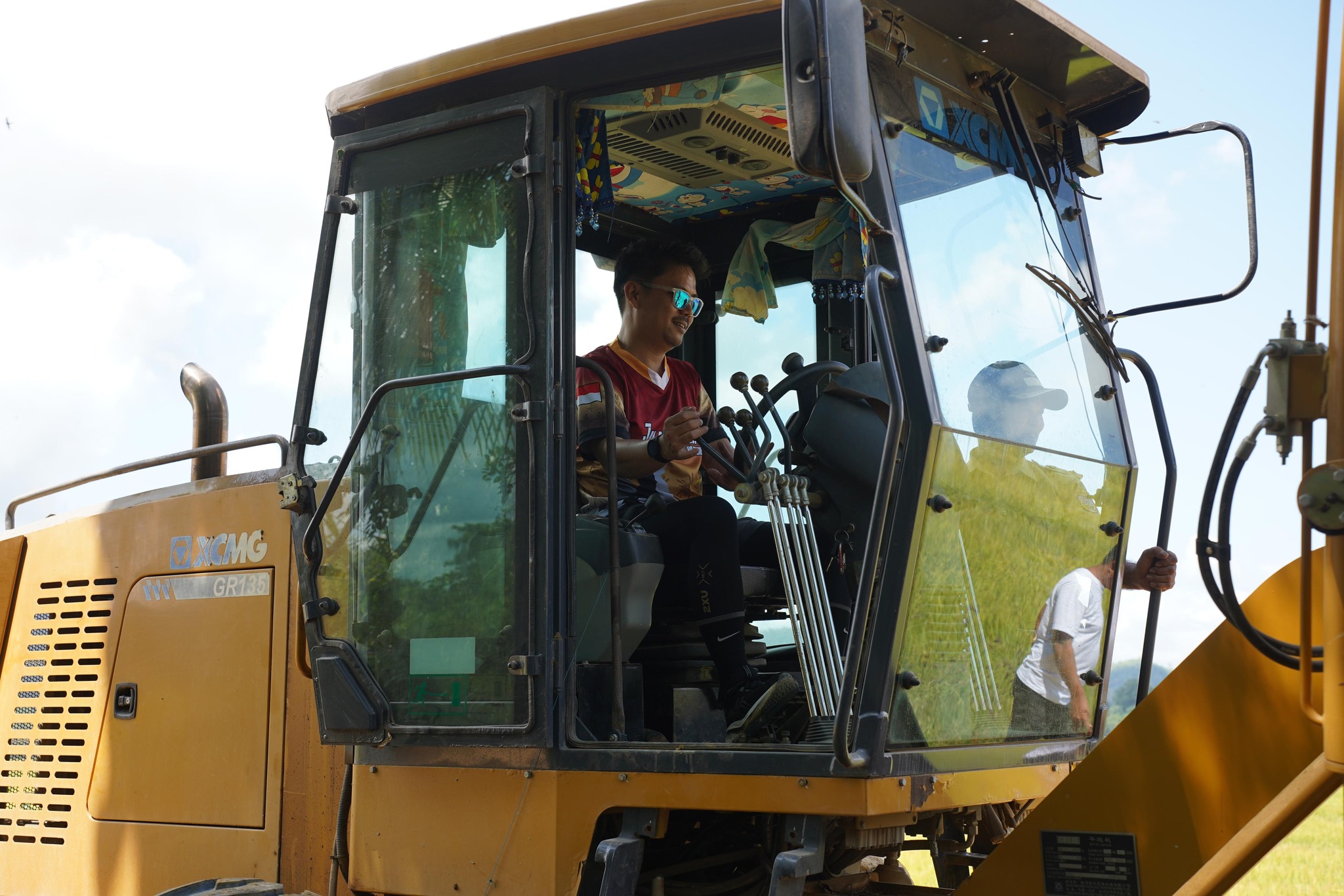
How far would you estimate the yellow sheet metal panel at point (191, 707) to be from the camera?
3621 mm

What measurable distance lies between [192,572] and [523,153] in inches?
64.4

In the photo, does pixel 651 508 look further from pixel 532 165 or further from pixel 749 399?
pixel 532 165

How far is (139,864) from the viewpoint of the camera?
12.3 feet

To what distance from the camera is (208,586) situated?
150 inches

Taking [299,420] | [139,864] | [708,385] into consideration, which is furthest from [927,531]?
[139,864]

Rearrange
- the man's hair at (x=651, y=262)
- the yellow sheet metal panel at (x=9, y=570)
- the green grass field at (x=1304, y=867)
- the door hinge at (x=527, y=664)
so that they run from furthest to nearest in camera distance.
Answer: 1. the green grass field at (x=1304, y=867)
2. the yellow sheet metal panel at (x=9, y=570)
3. the man's hair at (x=651, y=262)
4. the door hinge at (x=527, y=664)

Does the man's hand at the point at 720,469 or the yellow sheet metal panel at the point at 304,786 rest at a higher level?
the man's hand at the point at 720,469

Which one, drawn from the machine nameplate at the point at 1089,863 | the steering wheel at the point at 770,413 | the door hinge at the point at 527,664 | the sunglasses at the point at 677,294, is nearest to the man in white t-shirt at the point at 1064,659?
the machine nameplate at the point at 1089,863

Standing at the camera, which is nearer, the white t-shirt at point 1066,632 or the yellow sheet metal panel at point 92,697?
the white t-shirt at point 1066,632

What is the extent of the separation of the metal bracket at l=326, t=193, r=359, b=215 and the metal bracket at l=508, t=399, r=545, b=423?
819 mm

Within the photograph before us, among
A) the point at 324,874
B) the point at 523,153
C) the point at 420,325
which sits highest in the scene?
the point at 523,153

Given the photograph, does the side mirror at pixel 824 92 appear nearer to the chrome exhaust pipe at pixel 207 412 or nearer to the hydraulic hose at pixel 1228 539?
the hydraulic hose at pixel 1228 539

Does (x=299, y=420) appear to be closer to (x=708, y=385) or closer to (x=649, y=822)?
(x=649, y=822)

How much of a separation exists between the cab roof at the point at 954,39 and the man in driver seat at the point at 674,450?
0.87m
